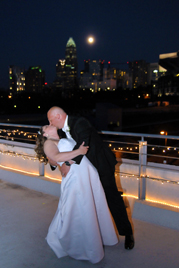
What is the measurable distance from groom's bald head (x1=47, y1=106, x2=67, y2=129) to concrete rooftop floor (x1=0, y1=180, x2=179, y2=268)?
134 cm

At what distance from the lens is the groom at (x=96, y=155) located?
2451mm

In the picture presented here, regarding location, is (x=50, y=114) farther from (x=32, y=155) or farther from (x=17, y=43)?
(x=17, y=43)

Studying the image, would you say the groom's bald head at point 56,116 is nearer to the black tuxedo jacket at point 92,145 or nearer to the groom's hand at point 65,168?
the black tuxedo jacket at point 92,145

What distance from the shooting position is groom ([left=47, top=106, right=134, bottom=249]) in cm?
245

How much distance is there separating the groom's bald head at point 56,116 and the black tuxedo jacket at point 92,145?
2.9 inches

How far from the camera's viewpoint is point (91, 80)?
5871 inches

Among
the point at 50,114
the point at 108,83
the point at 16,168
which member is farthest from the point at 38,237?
the point at 108,83

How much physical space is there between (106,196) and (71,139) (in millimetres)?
708

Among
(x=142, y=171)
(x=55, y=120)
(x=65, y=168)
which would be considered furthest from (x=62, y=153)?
(x=142, y=171)

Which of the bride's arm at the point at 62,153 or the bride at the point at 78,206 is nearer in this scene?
the bride's arm at the point at 62,153

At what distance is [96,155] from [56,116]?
55 centimetres

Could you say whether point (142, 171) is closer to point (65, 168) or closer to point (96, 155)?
point (96, 155)

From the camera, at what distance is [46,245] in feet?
9.55

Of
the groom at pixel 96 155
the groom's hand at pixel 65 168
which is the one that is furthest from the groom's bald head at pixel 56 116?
the groom's hand at pixel 65 168
